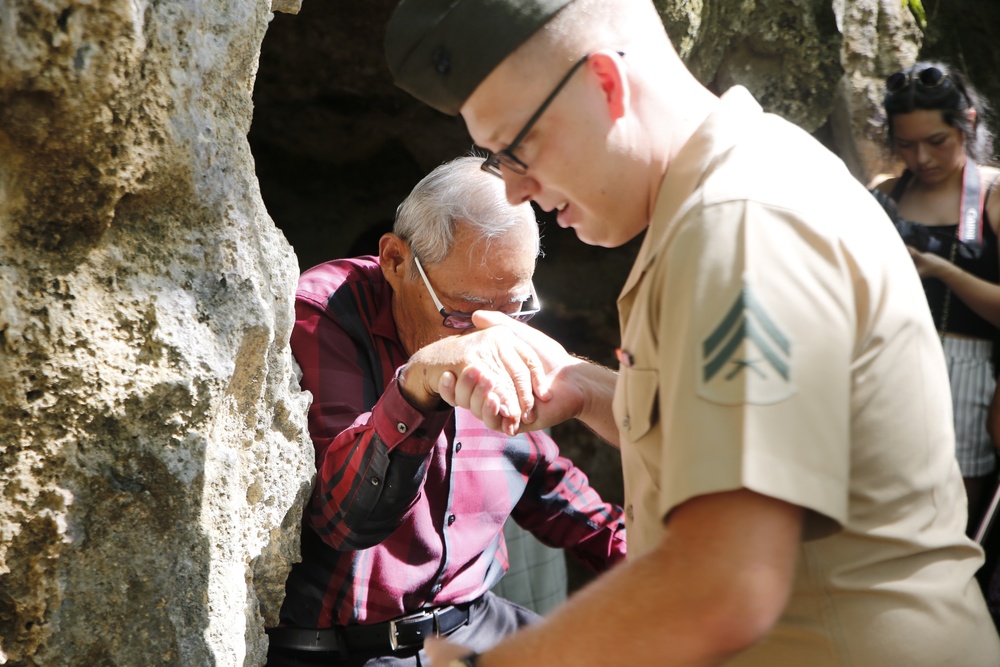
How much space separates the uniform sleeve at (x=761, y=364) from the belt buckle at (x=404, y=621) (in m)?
1.23

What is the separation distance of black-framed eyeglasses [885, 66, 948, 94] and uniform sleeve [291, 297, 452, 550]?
1.77 metres

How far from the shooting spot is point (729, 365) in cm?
91

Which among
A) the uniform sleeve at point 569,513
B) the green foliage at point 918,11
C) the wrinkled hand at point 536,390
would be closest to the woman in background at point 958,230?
the green foliage at point 918,11

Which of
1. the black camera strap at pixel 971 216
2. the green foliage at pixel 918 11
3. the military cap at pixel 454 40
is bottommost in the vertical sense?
the black camera strap at pixel 971 216

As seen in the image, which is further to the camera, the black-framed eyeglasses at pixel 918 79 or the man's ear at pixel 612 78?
the black-framed eyeglasses at pixel 918 79

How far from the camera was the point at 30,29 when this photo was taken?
1.17 metres

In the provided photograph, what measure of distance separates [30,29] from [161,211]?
297 millimetres

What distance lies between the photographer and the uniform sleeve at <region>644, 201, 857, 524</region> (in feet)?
2.94

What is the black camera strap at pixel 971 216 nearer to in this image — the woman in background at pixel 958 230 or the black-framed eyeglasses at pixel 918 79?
the woman in background at pixel 958 230

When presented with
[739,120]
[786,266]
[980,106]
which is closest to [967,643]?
[786,266]

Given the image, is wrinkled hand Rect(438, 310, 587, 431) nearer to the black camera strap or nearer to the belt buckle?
the belt buckle

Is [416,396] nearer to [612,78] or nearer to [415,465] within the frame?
[415,465]

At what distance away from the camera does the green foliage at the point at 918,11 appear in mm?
2878

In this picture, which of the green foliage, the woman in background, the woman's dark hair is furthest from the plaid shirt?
the green foliage
